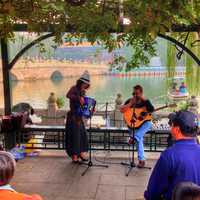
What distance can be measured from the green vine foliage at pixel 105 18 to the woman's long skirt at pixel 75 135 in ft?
4.32

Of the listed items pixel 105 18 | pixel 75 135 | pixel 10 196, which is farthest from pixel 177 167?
pixel 75 135

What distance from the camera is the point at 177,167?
2260 millimetres

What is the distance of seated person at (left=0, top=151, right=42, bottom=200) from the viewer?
1.99m

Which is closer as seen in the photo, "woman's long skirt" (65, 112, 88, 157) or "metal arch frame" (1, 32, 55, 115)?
"metal arch frame" (1, 32, 55, 115)

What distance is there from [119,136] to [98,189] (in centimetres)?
248

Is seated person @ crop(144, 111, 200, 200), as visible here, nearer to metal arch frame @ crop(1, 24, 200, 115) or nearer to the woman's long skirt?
metal arch frame @ crop(1, 24, 200, 115)

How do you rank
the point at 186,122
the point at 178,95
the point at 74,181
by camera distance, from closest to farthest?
the point at 186,122 → the point at 74,181 → the point at 178,95

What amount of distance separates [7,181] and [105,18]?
8.32 ft

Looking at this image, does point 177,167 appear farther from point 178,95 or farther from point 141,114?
point 178,95

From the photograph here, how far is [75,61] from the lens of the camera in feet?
86.1

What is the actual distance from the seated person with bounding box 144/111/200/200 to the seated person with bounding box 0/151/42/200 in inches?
31.3

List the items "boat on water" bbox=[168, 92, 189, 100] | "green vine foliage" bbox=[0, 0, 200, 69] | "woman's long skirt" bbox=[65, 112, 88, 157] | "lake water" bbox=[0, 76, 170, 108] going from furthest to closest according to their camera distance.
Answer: "lake water" bbox=[0, 76, 170, 108]
"boat on water" bbox=[168, 92, 189, 100]
"woman's long skirt" bbox=[65, 112, 88, 157]
"green vine foliage" bbox=[0, 0, 200, 69]

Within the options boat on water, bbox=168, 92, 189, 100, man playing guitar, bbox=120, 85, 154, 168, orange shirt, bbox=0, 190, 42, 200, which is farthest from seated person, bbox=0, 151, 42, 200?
boat on water, bbox=168, 92, 189, 100

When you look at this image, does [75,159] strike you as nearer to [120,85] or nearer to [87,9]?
[87,9]
